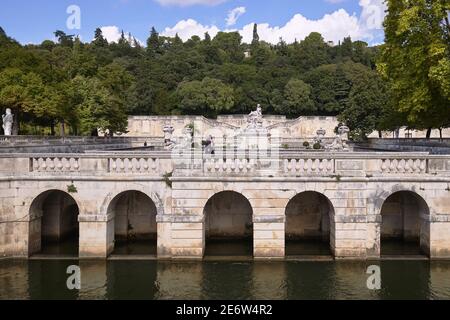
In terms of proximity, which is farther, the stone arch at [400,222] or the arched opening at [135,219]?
the arched opening at [135,219]

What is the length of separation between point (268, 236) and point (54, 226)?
29.4 feet

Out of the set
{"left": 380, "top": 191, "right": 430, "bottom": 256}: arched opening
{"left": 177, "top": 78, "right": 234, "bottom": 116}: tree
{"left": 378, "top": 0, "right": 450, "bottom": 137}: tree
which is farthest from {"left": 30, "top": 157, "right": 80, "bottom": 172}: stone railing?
{"left": 177, "top": 78, "right": 234, "bottom": 116}: tree

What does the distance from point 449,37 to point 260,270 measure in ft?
41.4

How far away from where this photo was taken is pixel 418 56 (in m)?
19.7

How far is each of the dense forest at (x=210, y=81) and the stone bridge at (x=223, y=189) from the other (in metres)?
4.98

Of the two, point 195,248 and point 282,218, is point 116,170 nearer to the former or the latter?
point 195,248

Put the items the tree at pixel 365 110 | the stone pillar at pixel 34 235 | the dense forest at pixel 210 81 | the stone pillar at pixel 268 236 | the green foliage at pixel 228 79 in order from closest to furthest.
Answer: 1. the stone pillar at pixel 268 236
2. the stone pillar at pixel 34 235
3. the green foliage at pixel 228 79
4. the dense forest at pixel 210 81
5. the tree at pixel 365 110

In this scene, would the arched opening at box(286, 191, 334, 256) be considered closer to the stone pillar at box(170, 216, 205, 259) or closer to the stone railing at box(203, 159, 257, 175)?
the stone railing at box(203, 159, 257, 175)

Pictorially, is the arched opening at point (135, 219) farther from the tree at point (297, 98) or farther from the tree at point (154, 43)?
the tree at point (154, 43)

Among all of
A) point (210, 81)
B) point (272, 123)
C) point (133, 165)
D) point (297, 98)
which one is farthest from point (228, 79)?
point (133, 165)

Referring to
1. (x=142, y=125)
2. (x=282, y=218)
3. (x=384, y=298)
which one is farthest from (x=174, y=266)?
(x=142, y=125)

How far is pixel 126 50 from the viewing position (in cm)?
10006

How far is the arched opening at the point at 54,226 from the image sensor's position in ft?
57.5

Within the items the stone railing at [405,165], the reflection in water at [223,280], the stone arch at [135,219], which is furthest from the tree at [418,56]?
the stone arch at [135,219]
